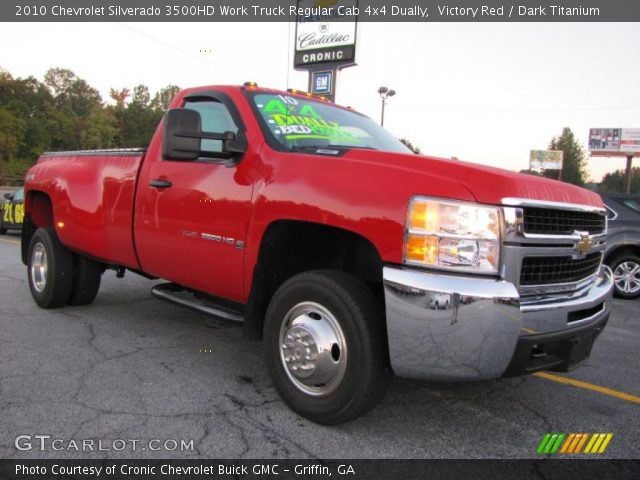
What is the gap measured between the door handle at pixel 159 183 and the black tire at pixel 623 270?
6933 mm

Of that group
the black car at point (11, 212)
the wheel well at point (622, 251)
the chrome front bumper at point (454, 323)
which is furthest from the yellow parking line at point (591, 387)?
the black car at point (11, 212)

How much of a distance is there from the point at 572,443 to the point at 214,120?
3.13 metres

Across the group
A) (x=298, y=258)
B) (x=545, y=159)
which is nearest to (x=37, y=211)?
(x=298, y=258)

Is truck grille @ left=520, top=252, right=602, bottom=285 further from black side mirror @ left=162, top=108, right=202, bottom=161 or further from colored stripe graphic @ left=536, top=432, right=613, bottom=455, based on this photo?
black side mirror @ left=162, top=108, right=202, bottom=161

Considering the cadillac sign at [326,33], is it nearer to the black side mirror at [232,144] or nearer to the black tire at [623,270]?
the black tire at [623,270]

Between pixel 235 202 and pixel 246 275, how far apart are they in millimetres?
467

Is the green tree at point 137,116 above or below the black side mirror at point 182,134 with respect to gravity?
above

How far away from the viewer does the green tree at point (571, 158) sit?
248 feet

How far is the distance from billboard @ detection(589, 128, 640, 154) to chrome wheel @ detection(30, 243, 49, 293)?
69201 millimetres

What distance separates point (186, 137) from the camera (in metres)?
3.40

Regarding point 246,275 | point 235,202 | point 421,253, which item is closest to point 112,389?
point 246,275

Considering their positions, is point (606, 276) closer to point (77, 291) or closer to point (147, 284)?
point (77, 291)

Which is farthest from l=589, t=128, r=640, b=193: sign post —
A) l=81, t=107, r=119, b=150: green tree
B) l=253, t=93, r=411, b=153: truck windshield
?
l=253, t=93, r=411, b=153: truck windshield

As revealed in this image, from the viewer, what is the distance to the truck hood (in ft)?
8.41
